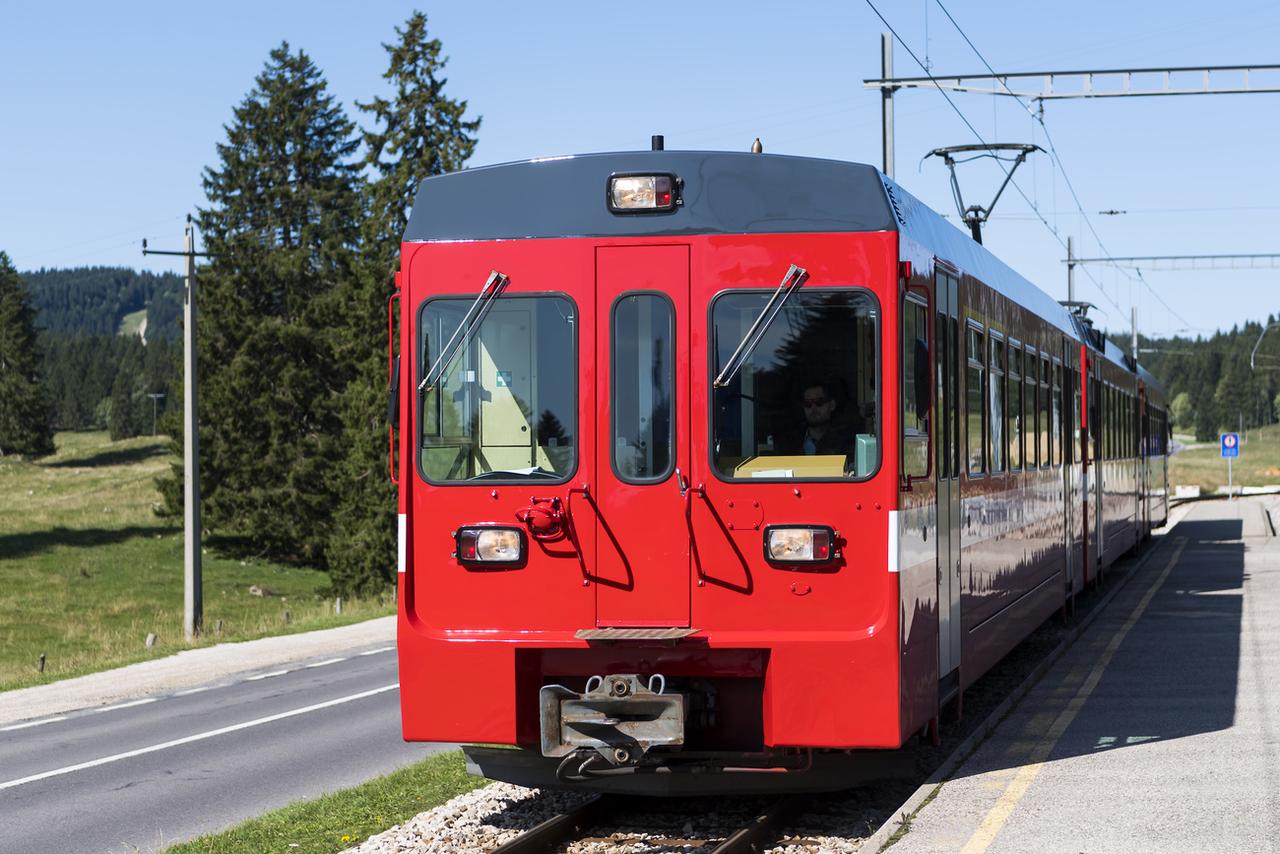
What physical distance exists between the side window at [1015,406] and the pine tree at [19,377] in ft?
342

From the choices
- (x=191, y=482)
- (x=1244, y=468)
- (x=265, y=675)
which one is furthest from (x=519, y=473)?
(x=1244, y=468)

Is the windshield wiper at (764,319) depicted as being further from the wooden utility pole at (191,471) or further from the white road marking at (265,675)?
the wooden utility pole at (191,471)

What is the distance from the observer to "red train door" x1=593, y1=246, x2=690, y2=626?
827cm

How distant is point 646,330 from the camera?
841 centimetres

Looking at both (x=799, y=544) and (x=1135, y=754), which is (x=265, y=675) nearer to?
(x=1135, y=754)

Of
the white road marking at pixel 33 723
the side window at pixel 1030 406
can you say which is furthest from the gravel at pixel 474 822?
the white road marking at pixel 33 723

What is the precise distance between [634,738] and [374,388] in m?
45.4

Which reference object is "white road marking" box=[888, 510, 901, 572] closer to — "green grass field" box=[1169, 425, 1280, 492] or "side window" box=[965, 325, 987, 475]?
"side window" box=[965, 325, 987, 475]

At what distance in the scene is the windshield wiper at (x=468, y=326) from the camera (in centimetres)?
847

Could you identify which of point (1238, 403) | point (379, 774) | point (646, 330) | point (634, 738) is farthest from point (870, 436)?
point (1238, 403)

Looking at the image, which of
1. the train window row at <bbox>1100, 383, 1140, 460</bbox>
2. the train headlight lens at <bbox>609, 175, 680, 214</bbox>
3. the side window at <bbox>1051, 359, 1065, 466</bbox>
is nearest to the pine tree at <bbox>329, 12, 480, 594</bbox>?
the train window row at <bbox>1100, 383, 1140, 460</bbox>

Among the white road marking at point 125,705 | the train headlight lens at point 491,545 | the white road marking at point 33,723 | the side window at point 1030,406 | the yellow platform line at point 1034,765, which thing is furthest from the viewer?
the white road marking at point 125,705

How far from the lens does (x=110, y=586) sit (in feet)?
213

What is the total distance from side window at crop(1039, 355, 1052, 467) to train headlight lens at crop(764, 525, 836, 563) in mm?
6821
